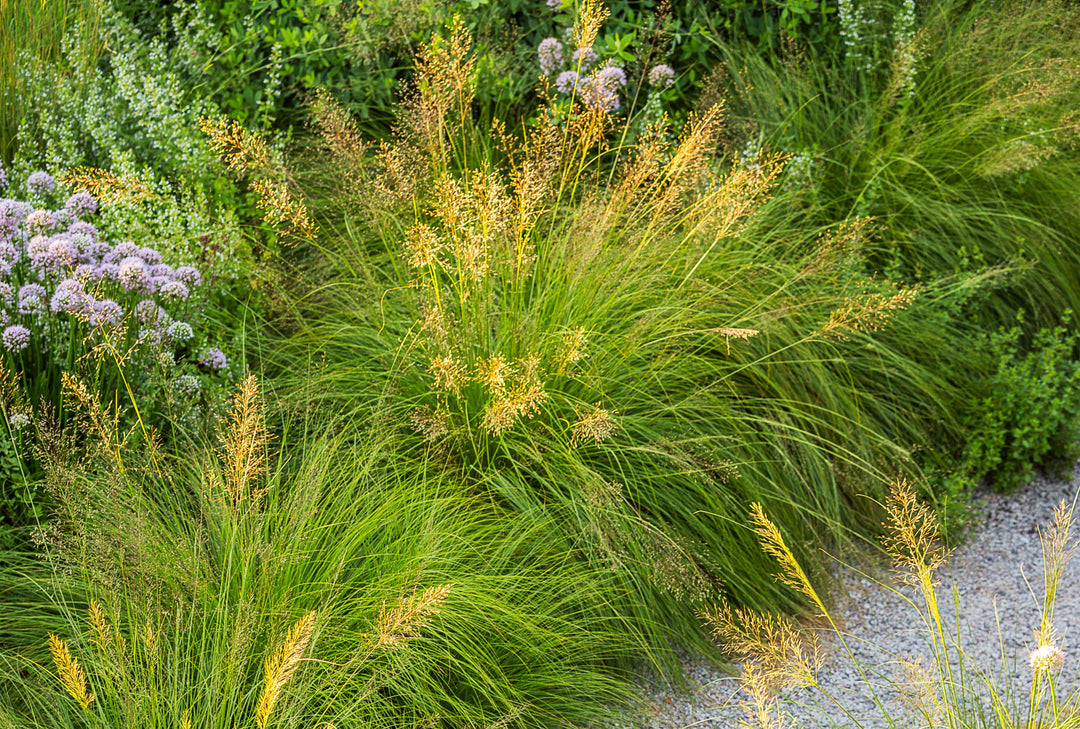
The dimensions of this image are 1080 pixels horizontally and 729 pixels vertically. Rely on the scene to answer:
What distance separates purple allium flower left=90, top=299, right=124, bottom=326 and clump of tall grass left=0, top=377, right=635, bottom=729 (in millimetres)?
211

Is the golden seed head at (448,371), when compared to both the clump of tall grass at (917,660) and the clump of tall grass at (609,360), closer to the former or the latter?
the clump of tall grass at (609,360)

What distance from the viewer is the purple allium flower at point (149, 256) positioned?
2934 millimetres

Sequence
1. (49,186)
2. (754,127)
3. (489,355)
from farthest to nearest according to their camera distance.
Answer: (754,127) → (49,186) → (489,355)

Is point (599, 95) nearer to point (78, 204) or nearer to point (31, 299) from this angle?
point (78, 204)

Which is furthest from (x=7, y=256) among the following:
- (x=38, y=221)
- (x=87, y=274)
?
(x=87, y=274)

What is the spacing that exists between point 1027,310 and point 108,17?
4.46m

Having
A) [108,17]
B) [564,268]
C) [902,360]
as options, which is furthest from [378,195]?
[108,17]

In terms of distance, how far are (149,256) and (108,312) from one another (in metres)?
0.37

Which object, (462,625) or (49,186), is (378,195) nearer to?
(49,186)

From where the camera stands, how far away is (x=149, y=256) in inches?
116

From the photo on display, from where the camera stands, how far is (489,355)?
10.2 ft

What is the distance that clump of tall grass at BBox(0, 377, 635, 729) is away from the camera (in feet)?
6.95

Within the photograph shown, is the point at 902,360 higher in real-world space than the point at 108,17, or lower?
lower

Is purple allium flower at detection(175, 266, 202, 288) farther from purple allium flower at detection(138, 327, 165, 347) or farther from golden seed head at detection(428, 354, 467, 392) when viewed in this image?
golden seed head at detection(428, 354, 467, 392)
